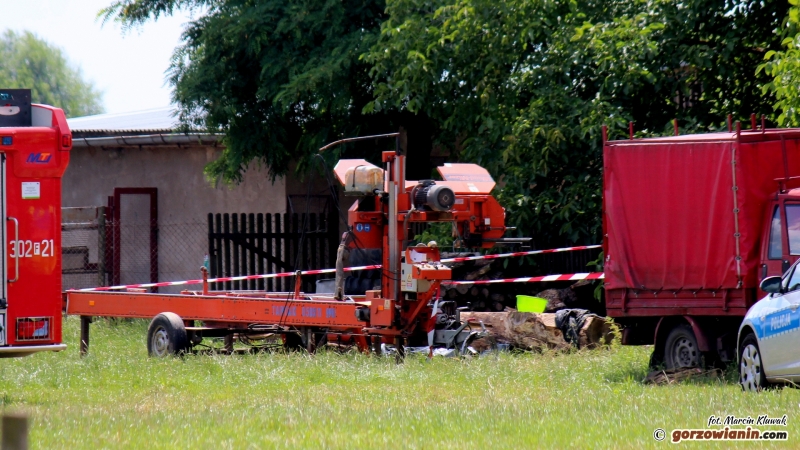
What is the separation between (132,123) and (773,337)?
21.9 metres

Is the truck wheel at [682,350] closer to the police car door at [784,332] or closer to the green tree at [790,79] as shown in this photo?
the police car door at [784,332]

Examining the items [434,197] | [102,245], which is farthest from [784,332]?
[102,245]

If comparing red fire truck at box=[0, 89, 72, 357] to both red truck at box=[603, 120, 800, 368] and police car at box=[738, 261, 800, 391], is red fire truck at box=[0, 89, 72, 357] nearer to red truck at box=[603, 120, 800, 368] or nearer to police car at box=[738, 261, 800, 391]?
red truck at box=[603, 120, 800, 368]

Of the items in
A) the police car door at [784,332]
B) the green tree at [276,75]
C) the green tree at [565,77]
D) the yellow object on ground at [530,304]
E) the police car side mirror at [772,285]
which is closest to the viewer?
the police car door at [784,332]

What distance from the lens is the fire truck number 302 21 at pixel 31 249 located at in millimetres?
9773

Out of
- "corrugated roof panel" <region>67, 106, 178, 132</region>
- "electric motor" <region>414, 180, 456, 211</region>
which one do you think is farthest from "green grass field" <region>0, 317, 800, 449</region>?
"corrugated roof panel" <region>67, 106, 178, 132</region>

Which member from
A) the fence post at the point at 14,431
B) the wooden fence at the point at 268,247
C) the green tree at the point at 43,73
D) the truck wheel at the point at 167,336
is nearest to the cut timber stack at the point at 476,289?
the wooden fence at the point at 268,247

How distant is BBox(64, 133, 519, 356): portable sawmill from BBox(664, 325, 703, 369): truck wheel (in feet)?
7.65

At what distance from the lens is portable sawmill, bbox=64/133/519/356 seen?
1246 centimetres

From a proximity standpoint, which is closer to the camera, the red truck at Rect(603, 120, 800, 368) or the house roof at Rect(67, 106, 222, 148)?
the red truck at Rect(603, 120, 800, 368)

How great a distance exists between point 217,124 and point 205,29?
184cm

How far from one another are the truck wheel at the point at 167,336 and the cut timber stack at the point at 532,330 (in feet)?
11.8

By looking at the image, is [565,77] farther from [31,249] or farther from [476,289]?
[31,249]

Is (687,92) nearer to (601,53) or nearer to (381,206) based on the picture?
(601,53)
